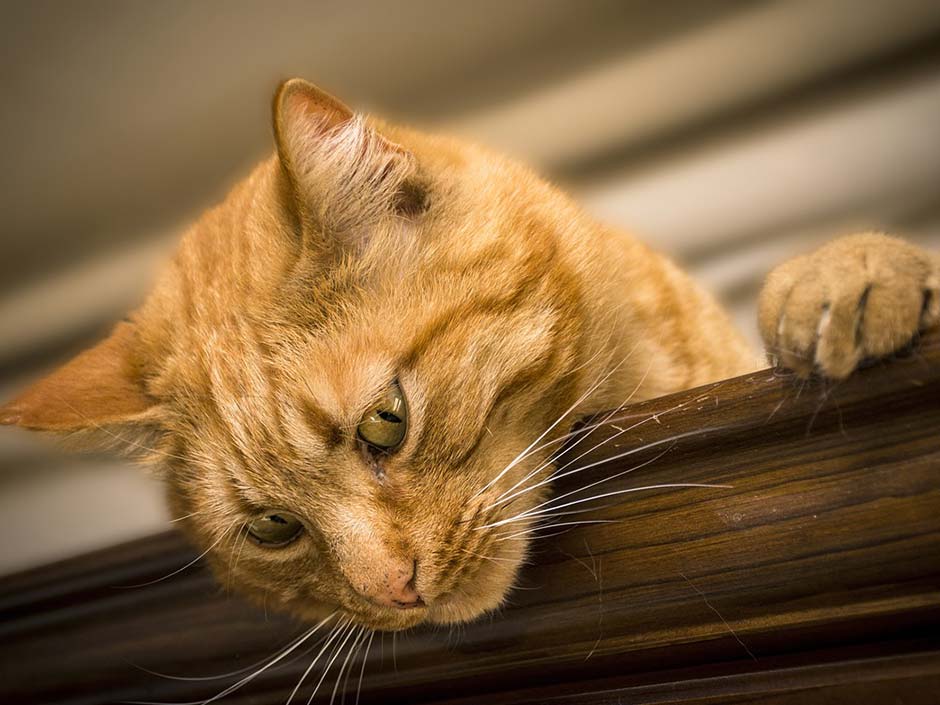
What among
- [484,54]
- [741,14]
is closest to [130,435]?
[484,54]

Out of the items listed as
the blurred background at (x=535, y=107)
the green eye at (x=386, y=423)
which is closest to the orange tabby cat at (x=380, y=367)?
the green eye at (x=386, y=423)

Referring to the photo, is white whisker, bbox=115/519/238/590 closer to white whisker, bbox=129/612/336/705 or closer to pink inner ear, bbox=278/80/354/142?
white whisker, bbox=129/612/336/705

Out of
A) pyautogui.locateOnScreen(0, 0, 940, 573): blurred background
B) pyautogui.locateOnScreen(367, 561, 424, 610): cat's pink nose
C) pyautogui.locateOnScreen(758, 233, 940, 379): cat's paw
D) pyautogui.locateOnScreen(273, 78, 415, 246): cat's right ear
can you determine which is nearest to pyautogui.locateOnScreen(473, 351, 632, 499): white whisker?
pyautogui.locateOnScreen(367, 561, 424, 610): cat's pink nose

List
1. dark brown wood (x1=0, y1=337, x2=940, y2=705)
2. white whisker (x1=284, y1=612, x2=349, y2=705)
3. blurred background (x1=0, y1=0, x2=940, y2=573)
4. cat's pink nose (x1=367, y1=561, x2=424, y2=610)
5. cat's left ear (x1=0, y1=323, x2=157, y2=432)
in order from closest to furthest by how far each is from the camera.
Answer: dark brown wood (x1=0, y1=337, x2=940, y2=705) < cat's pink nose (x1=367, y1=561, x2=424, y2=610) < white whisker (x1=284, y1=612, x2=349, y2=705) < cat's left ear (x1=0, y1=323, x2=157, y2=432) < blurred background (x1=0, y1=0, x2=940, y2=573)

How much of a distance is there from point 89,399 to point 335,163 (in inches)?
19.5

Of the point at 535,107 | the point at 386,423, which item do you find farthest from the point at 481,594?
the point at 535,107

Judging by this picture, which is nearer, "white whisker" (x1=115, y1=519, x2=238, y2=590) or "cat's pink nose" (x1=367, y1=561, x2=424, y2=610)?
"cat's pink nose" (x1=367, y1=561, x2=424, y2=610)

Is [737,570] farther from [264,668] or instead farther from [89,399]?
[89,399]

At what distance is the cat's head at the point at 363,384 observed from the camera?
2.90 ft

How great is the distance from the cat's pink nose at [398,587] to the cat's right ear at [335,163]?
1.31 feet

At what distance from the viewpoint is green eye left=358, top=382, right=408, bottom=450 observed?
2.96ft

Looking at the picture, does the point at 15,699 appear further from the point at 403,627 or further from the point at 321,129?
the point at 321,129

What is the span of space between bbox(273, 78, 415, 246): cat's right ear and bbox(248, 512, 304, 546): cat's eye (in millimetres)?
353

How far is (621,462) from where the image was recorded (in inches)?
31.3
